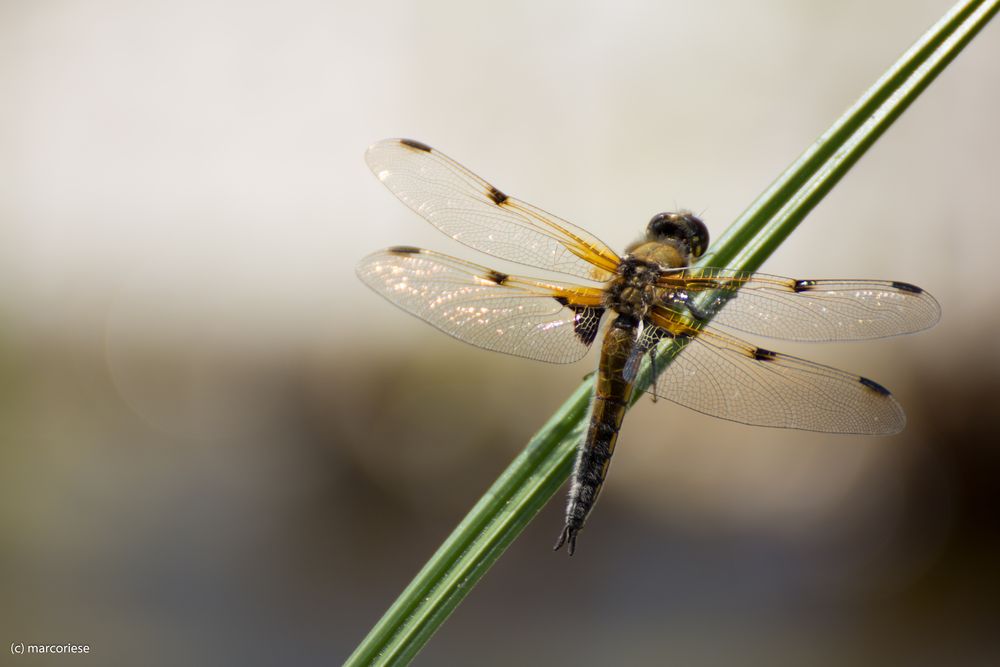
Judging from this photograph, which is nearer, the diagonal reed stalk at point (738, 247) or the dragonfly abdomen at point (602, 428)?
the diagonal reed stalk at point (738, 247)

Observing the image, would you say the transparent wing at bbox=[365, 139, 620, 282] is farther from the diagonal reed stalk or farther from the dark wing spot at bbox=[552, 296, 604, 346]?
the diagonal reed stalk

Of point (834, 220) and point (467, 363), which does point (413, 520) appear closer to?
point (467, 363)

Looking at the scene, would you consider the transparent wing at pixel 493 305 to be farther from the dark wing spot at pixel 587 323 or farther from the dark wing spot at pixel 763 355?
the dark wing spot at pixel 763 355

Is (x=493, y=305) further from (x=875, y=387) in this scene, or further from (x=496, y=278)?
(x=875, y=387)

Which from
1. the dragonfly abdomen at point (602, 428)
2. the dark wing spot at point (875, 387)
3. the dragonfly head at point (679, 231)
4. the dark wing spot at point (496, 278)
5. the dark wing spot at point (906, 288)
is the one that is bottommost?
the dragonfly abdomen at point (602, 428)

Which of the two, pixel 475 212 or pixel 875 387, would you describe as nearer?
pixel 875 387

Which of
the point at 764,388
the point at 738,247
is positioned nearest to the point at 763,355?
Answer: the point at 764,388

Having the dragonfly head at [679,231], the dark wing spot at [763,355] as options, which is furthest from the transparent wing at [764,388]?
the dragonfly head at [679,231]
